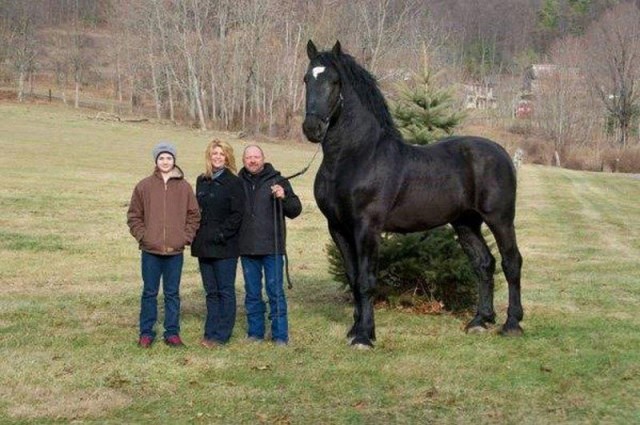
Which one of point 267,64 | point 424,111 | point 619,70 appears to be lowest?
point 424,111

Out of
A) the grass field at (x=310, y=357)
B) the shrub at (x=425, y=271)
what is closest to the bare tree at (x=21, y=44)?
the grass field at (x=310, y=357)

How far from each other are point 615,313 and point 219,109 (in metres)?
60.7

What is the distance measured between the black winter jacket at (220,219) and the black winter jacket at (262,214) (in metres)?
0.13

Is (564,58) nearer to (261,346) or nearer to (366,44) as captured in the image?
(366,44)

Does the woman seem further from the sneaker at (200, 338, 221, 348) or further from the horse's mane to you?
the horse's mane

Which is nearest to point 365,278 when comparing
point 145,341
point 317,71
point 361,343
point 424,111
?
point 361,343

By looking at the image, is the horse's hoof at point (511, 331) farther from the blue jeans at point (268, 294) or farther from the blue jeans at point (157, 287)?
the blue jeans at point (157, 287)

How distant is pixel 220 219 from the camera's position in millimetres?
7363

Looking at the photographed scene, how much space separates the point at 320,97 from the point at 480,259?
2.64m

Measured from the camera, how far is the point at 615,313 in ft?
31.1

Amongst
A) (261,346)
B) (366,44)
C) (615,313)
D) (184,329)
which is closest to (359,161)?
(261,346)

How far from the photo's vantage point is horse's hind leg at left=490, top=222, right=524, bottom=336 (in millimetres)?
7879

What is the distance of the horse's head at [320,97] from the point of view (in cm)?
691

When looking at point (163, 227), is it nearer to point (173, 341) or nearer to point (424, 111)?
point (173, 341)
